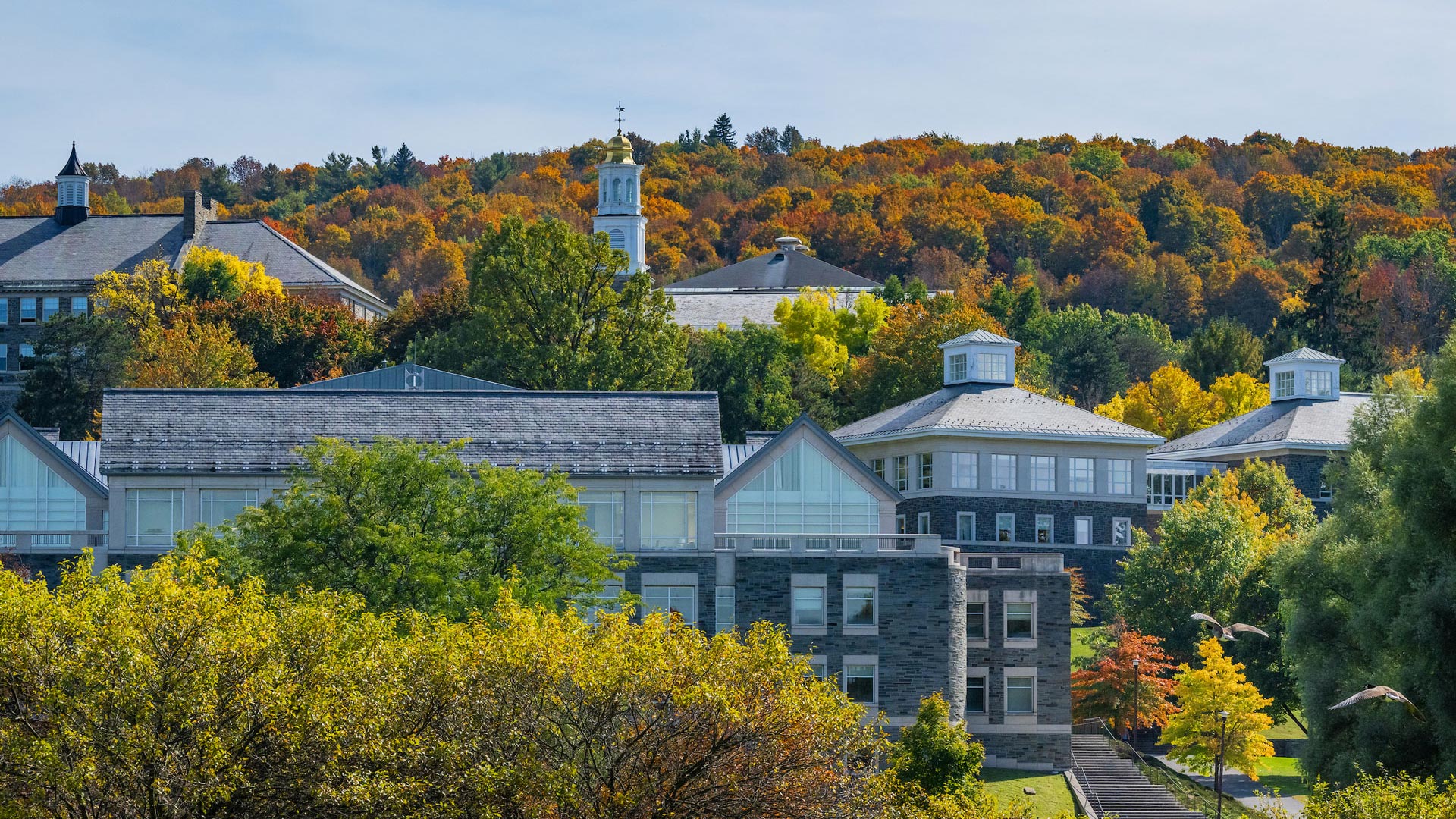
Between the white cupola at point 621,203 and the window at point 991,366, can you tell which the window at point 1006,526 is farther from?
the white cupola at point 621,203

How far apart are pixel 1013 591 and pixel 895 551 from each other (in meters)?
5.62

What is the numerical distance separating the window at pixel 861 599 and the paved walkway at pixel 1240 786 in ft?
42.7

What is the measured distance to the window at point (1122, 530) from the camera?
8631 cm

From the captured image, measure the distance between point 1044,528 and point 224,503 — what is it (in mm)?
35217

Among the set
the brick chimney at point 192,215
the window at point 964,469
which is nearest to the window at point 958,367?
the window at point 964,469

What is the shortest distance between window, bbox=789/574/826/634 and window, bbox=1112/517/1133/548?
86.5 ft

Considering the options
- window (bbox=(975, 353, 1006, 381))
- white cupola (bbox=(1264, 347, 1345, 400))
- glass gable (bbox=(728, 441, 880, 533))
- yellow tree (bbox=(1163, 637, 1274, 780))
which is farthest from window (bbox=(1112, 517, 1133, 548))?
glass gable (bbox=(728, 441, 880, 533))

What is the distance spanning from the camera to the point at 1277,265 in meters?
173

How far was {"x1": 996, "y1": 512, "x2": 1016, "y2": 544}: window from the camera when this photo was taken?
8469 cm

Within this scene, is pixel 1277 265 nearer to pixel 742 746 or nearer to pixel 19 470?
pixel 19 470

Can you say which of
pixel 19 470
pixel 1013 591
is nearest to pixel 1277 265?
pixel 1013 591

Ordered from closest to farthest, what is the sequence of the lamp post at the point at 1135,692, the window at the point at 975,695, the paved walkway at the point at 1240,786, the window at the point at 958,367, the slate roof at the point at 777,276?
1. the paved walkway at the point at 1240,786
2. the window at the point at 975,695
3. the lamp post at the point at 1135,692
4. the window at the point at 958,367
5. the slate roof at the point at 777,276

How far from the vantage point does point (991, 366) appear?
295 feet

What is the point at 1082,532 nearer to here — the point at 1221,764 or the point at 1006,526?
the point at 1006,526
